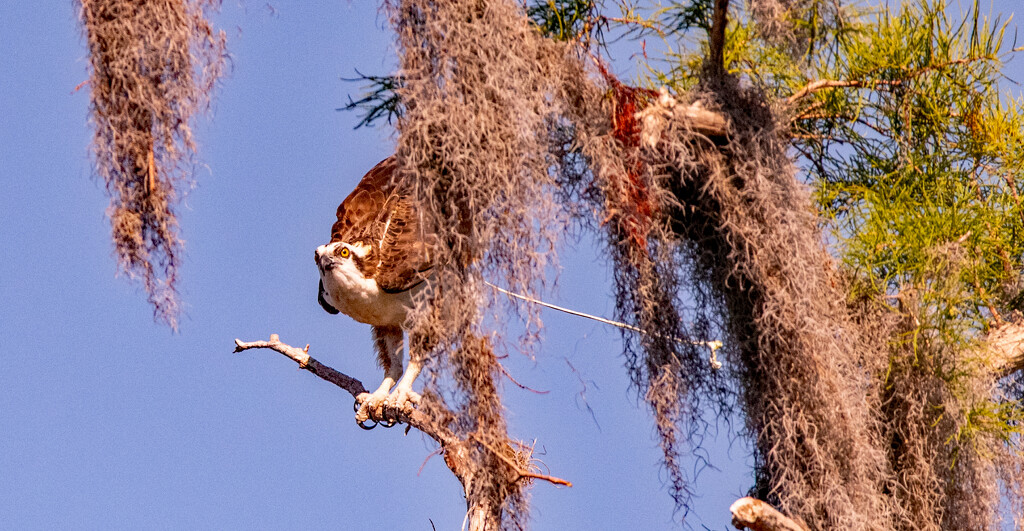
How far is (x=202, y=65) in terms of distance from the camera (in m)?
2.13

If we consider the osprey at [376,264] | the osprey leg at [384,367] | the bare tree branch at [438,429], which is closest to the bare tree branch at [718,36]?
the osprey at [376,264]

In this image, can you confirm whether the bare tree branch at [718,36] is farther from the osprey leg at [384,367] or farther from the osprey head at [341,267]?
the osprey leg at [384,367]

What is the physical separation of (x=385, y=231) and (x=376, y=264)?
0.12 metres

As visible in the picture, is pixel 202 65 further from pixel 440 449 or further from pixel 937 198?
pixel 937 198

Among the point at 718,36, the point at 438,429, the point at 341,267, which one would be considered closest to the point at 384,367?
the point at 341,267

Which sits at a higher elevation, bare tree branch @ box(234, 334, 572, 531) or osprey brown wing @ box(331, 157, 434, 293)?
osprey brown wing @ box(331, 157, 434, 293)

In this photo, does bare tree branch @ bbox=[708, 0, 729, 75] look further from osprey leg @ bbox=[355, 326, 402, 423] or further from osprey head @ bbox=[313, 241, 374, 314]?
osprey leg @ bbox=[355, 326, 402, 423]

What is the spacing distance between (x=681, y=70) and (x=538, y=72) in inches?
27.9

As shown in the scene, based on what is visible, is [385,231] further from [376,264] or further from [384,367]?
[384,367]

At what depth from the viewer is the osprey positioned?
3125 mm

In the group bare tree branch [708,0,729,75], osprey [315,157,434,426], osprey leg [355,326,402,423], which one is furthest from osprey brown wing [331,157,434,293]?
bare tree branch [708,0,729,75]

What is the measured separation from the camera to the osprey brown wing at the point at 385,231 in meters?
3.12

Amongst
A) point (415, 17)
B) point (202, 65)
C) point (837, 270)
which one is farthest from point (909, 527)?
point (202, 65)

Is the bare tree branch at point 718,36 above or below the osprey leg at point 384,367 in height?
above
